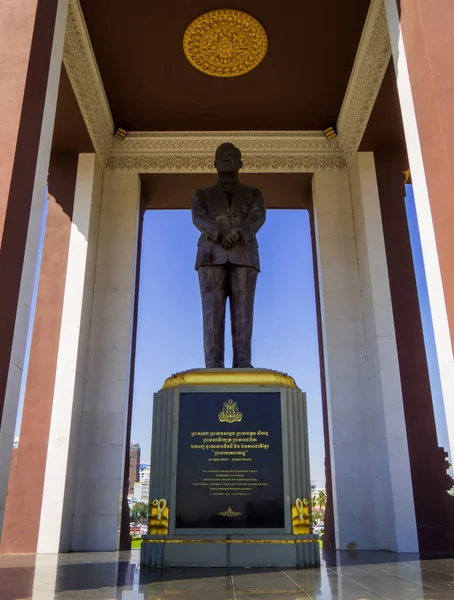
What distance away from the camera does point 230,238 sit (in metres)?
4.95

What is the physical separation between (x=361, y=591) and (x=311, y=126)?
24.1 feet

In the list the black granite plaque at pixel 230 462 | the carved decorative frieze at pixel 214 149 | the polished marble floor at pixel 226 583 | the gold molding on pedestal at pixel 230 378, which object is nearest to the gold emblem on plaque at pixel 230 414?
the black granite plaque at pixel 230 462

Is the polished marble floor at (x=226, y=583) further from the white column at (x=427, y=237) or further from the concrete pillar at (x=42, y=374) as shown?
the concrete pillar at (x=42, y=374)

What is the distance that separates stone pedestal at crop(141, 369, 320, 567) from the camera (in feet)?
12.8

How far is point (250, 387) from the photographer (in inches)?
168

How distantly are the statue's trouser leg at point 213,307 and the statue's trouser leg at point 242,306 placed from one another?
0.35 feet

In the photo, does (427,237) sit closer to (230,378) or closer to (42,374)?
(230,378)

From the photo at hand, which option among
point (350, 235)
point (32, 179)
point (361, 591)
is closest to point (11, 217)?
point (32, 179)

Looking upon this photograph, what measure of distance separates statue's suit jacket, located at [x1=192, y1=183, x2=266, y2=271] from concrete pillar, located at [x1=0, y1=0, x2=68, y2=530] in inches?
59.9

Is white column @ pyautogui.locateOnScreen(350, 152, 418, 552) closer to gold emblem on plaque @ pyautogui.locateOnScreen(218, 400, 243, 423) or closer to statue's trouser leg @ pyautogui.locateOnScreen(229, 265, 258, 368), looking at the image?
statue's trouser leg @ pyautogui.locateOnScreen(229, 265, 258, 368)

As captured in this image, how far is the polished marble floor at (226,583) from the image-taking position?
9.27 feet

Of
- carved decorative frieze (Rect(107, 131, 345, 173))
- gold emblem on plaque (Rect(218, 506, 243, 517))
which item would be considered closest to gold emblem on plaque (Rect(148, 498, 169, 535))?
gold emblem on plaque (Rect(218, 506, 243, 517))

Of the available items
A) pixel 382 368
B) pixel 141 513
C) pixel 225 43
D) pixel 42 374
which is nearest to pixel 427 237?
pixel 382 368

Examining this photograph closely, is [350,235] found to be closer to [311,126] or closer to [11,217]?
Result: [311,126]
